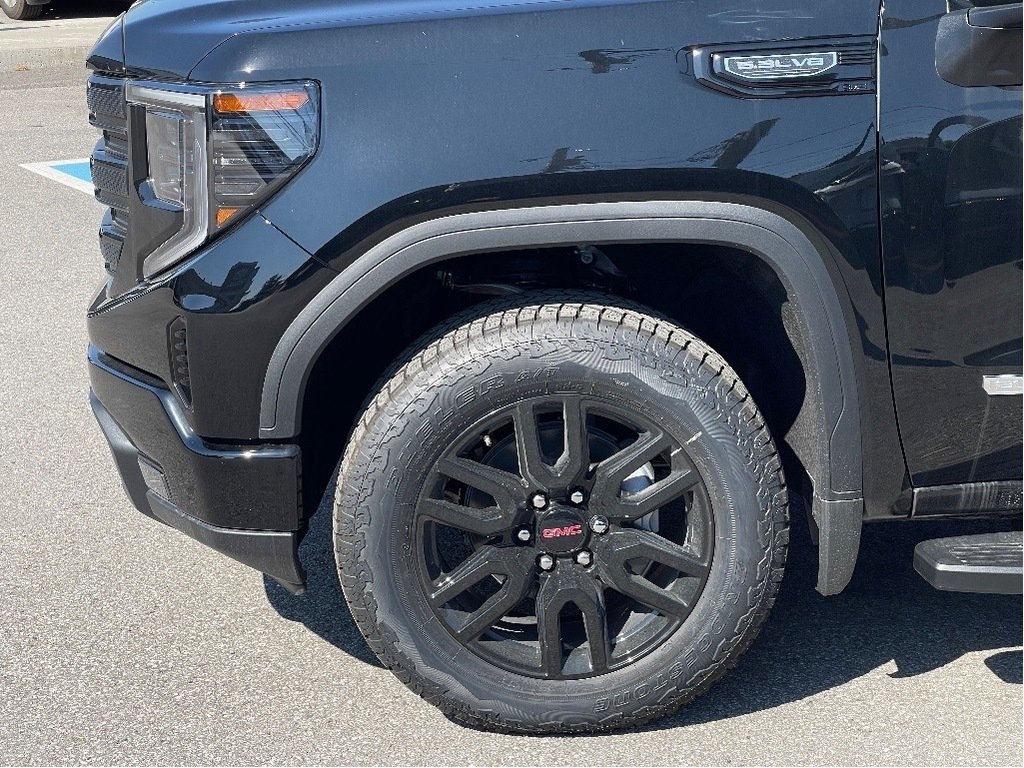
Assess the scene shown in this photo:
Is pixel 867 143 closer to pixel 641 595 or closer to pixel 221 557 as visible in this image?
pixel 641 595

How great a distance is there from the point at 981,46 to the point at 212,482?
1.70 metres

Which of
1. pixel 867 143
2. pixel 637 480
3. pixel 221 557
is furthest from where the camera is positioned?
pixel 221 557

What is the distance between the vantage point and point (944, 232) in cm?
257

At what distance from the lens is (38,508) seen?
4105 millimetres

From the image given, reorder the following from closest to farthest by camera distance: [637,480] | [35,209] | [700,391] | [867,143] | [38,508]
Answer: [867,143] < [700,391] < [637,480] < [38,508] < [35,209]

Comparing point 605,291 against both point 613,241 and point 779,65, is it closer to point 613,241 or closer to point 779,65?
point 613,241

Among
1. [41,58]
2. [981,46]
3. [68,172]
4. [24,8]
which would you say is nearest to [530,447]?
[981,46]

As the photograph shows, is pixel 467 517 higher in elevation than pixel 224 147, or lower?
lower

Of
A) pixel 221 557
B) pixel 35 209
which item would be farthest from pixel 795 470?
pixel 35 209

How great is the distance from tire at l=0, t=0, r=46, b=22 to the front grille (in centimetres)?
1248

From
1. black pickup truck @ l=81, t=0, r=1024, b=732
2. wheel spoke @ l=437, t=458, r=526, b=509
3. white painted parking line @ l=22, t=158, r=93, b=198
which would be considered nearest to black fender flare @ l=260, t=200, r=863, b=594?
black pickup truck @ l=81, t=0, r=1024, b=732

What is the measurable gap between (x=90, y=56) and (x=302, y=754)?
1590 millimetres

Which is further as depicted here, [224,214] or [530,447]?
[530,447]

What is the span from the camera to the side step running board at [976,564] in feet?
8.95
